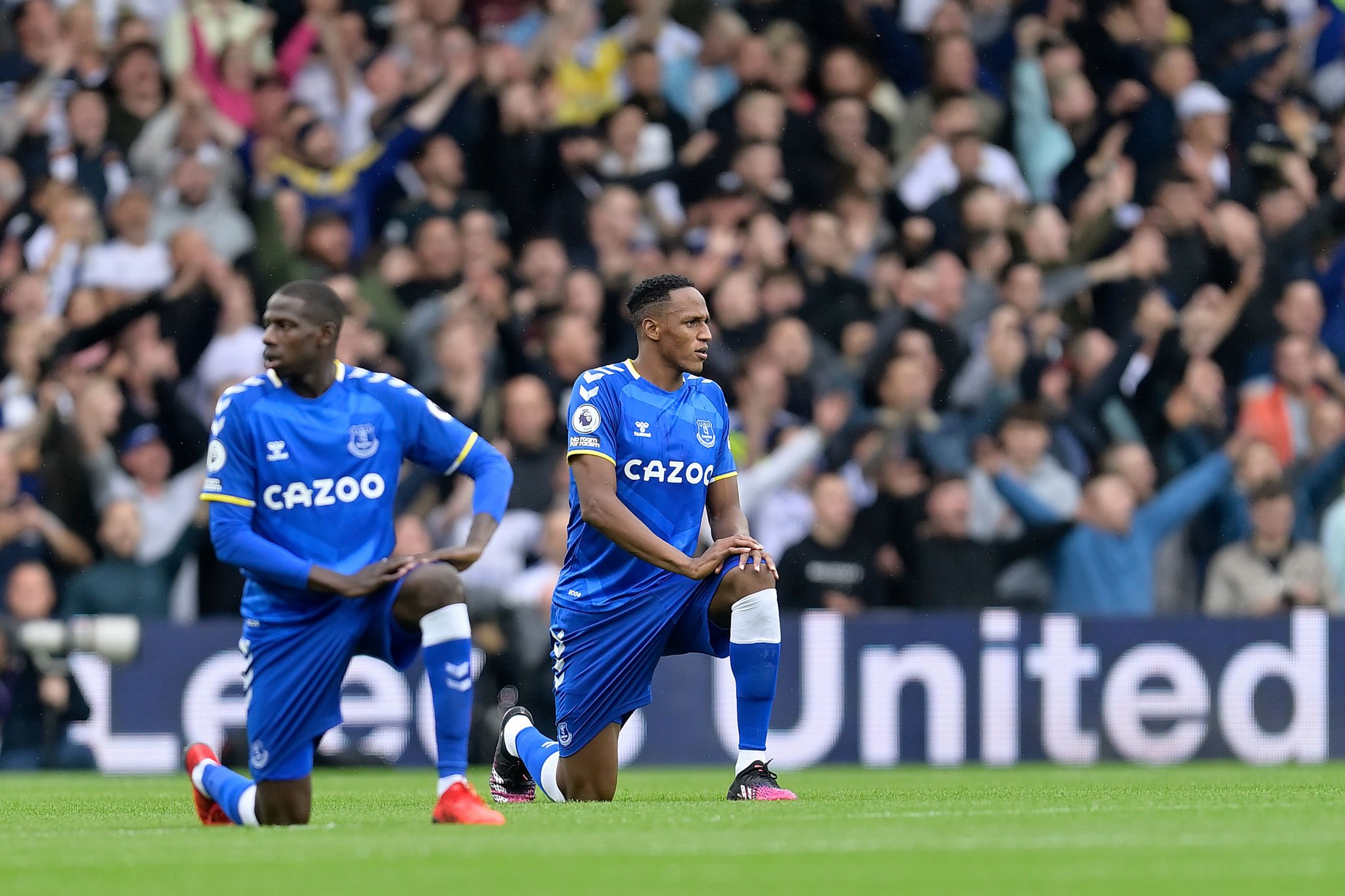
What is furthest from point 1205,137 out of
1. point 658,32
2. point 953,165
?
point 658,32

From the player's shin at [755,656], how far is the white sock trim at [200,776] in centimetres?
214

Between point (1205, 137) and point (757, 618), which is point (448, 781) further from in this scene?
point (1205, 137)

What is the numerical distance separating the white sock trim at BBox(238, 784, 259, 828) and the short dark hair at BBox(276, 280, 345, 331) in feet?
5.73

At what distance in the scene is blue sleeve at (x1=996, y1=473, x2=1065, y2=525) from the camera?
48.2 feet

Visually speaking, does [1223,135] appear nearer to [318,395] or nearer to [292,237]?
[292,237]

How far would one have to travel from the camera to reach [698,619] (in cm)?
934

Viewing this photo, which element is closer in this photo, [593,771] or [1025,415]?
[593,771]

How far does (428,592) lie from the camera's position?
7797mm

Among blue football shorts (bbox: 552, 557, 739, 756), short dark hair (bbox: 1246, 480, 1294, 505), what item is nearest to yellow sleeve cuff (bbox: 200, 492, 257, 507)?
blue football shorts (bbox: 552, 557, 739, 756)

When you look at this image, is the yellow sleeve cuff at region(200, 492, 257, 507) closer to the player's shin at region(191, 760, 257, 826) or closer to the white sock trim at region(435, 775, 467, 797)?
the player's shin at region(191, 760, 257, 826)

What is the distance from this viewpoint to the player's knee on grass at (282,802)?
809cm

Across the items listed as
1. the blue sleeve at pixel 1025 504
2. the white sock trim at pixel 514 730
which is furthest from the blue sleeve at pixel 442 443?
the blue sleeve at pixel 1025 504

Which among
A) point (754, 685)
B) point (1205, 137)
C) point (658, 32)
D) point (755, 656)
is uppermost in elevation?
point (658, 32)

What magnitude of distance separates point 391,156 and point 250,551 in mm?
8189
